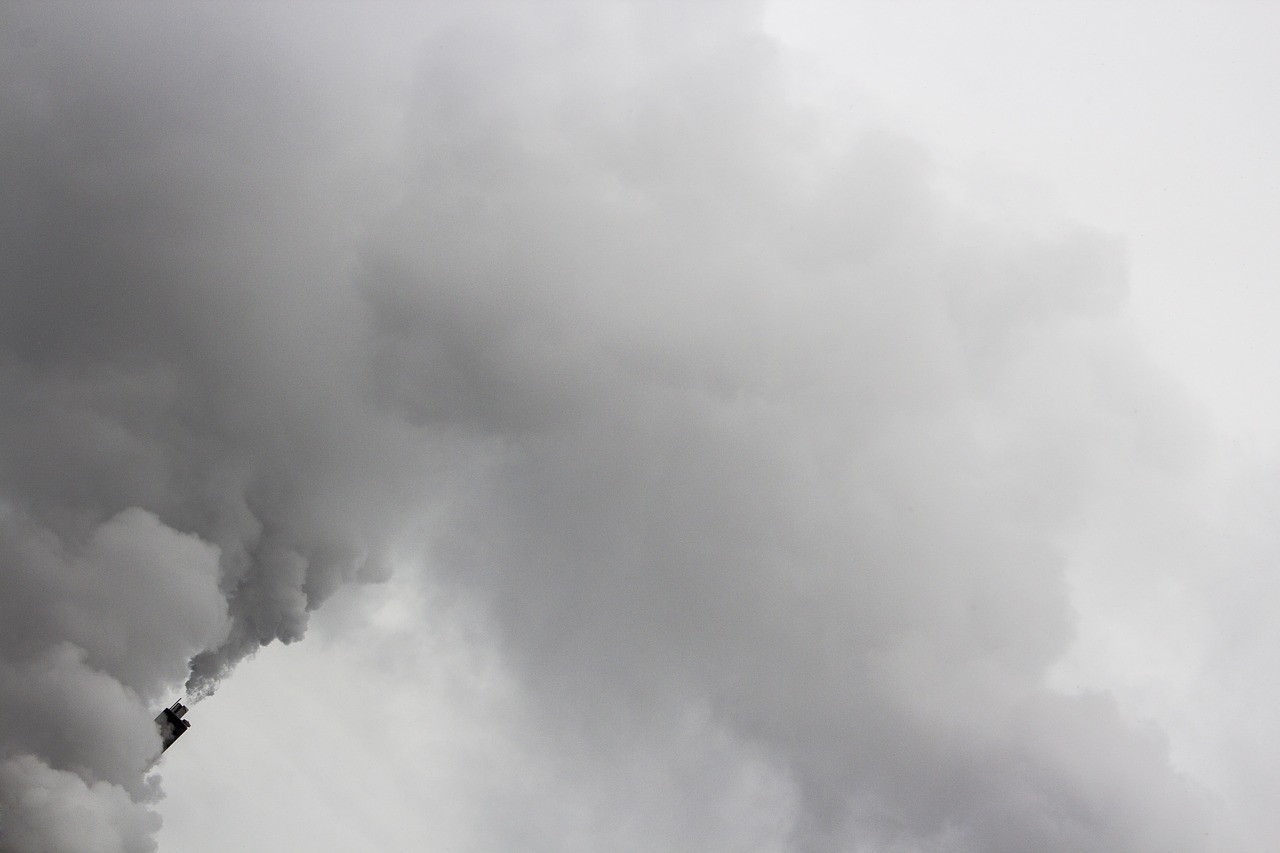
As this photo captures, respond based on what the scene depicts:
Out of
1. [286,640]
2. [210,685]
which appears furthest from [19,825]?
[286,640]

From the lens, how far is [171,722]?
276 ft

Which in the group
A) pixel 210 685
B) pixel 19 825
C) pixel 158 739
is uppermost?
pixel 210 685

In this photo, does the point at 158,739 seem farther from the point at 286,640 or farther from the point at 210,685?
the point at 286,640

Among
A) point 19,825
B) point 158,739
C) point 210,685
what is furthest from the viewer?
point 210,685

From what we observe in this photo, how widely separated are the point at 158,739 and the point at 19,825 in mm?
17377

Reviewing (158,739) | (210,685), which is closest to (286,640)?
(210,685)

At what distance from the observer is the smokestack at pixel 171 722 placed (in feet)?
274

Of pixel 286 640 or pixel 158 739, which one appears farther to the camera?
pixel 286 640

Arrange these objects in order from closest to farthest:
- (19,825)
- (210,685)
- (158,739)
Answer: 1. (19,825)
2. (158,739)
3. (210,685)

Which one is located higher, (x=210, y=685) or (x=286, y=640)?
(x=286, y=640)

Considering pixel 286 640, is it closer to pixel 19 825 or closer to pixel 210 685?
pixel 210 685

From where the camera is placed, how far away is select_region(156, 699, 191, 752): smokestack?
83.4 m

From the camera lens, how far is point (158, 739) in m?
79.1

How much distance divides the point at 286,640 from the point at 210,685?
7.46 metres
